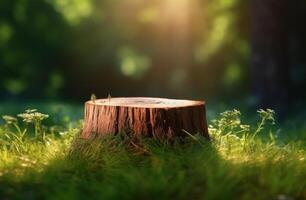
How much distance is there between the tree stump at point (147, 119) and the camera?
17.6ft

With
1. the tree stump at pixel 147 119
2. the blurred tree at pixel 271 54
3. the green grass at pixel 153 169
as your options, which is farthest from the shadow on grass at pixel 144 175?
the blurred tree at pixel 271 54

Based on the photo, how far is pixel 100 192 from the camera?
4320 millimetres

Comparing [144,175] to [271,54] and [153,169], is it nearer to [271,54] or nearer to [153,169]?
[153,169]

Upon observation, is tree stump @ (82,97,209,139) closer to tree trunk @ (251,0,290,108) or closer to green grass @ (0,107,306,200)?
green grass @ (0,107,306,200)

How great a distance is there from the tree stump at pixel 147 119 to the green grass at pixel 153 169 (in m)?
0.10

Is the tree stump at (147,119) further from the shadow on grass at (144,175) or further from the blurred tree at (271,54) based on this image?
the blurred tree at (271,54)

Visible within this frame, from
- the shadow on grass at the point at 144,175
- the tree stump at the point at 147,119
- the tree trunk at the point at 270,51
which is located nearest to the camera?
the shadow on grass at the point at 144,175

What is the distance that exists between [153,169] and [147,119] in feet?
2.58

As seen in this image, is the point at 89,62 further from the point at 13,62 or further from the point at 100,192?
the point at 100,192

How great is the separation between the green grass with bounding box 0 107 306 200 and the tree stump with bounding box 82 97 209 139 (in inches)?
4.0

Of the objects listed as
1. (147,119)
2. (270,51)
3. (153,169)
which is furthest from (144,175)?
(270,51)

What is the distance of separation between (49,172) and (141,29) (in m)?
17.5

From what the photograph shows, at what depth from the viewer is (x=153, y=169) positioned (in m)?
4.67

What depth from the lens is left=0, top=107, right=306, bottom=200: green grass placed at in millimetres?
4281
